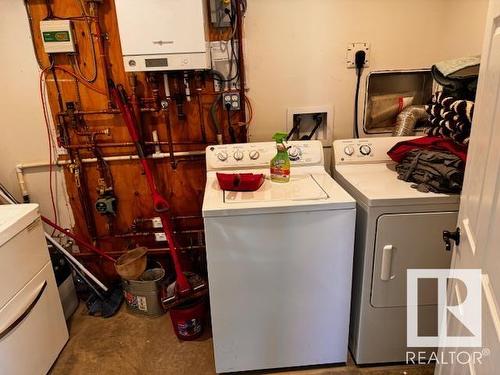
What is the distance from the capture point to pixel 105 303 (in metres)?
2.36

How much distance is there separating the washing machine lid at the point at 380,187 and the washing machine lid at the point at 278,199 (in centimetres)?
8

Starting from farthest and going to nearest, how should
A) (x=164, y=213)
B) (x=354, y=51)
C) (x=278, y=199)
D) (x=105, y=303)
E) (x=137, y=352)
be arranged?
(x=105, y=303), (x=354, y=51), (x=164, y=213), (x=137, y=352), (x=278, y=199)

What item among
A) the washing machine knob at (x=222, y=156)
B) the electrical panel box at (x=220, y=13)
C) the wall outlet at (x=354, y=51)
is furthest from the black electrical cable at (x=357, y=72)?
the washing machine knob at (x=222, y=156)

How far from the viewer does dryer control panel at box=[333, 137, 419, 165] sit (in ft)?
6.73

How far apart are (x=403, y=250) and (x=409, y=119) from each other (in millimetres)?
969

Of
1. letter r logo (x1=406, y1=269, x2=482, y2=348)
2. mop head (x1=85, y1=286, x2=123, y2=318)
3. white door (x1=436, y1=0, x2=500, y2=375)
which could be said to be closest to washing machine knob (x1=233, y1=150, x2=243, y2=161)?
letter r logo (x1=406, y1=269, x2=482, y2=348)

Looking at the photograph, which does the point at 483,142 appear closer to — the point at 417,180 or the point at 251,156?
the point at 417,180

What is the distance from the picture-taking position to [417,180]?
1685mm

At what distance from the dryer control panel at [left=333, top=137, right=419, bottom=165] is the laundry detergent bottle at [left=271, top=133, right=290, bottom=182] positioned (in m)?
0.38

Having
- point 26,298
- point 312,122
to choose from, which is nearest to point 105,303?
point 26,298

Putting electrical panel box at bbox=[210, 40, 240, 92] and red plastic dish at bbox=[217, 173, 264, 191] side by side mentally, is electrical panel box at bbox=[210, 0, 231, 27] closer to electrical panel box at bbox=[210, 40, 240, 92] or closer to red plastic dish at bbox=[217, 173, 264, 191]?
electrical panel box at bbox=[210, 40, 240, 92]

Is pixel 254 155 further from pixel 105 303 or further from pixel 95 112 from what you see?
pixel 105 303

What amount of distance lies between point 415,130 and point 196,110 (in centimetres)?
140

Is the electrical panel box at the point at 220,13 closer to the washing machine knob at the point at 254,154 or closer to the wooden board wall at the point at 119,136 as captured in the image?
the wooden board wall at the point at 119,136
